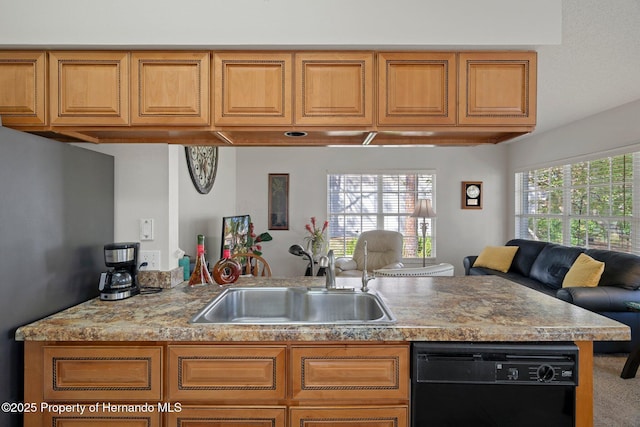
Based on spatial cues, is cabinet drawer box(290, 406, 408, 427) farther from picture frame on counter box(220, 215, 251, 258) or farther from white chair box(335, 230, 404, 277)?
white chair box(335, 230, 404, 277)

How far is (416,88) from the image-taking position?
5.41 ft

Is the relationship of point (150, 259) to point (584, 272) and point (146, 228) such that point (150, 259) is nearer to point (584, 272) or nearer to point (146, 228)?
point (146, 228)

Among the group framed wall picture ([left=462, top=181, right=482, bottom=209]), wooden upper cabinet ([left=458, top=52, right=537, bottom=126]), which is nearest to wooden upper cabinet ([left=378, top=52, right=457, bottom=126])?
wooden upper cabinet ([left=458, top=52, right=537, bottom=126])

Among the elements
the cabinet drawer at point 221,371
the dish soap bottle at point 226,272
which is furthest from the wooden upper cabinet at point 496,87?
the dish soap bottle at point 226,272

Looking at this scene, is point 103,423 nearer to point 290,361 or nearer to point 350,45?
point 290,361

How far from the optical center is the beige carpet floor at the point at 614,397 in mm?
2266

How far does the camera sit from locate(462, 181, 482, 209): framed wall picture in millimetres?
5750

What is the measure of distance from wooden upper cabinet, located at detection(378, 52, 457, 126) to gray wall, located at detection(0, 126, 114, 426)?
4.93 ft

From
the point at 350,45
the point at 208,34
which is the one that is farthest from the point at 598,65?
the point at 208,34

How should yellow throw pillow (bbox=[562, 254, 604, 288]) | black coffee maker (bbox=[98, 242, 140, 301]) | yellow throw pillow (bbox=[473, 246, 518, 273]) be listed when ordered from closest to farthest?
black coffee maker (bbox=[98, 242, 140, 301])
yellow throw pillow (bbox=[562, 254, 604, 288])
yellow throw pillow (bbox=[473, 246, 518, 273])

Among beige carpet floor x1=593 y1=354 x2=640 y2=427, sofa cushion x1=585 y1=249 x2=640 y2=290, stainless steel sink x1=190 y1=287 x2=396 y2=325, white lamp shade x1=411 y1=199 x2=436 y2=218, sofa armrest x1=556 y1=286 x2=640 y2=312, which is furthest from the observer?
white lamp shade x1=411 y1=199 x2=436 y2=218

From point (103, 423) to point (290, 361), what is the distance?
765mm

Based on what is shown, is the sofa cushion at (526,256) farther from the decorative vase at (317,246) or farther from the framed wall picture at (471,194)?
the decorative vase at (317,246)

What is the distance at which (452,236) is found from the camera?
5.78 meters
